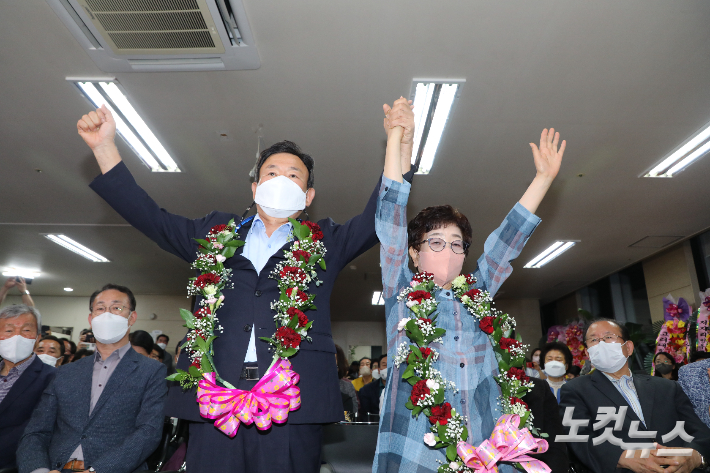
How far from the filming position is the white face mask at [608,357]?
3354 mm

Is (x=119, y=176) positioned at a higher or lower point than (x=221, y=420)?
higher

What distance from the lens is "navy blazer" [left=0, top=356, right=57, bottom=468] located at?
3.31 meters

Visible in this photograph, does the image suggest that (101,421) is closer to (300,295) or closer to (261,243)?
(261,243)

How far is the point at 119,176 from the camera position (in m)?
1.84

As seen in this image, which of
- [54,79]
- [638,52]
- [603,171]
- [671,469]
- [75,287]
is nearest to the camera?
[671,469]

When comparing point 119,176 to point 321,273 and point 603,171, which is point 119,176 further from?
point 603,171

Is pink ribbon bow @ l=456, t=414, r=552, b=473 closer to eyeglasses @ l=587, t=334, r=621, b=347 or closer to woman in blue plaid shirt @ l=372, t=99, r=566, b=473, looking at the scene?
woman in blue plaid shirt @ l=372, t=99, r=566, b=473

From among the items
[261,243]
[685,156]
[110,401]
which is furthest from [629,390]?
[685,156]

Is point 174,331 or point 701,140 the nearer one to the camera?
point 701,140

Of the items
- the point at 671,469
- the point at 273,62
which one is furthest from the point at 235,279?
the point at 273,62

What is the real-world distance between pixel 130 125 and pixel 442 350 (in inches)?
197

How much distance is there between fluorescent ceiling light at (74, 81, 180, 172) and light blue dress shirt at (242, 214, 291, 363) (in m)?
3.19

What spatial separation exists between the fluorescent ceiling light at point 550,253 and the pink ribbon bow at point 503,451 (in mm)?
8978

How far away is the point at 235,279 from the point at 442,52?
10.8 ft
